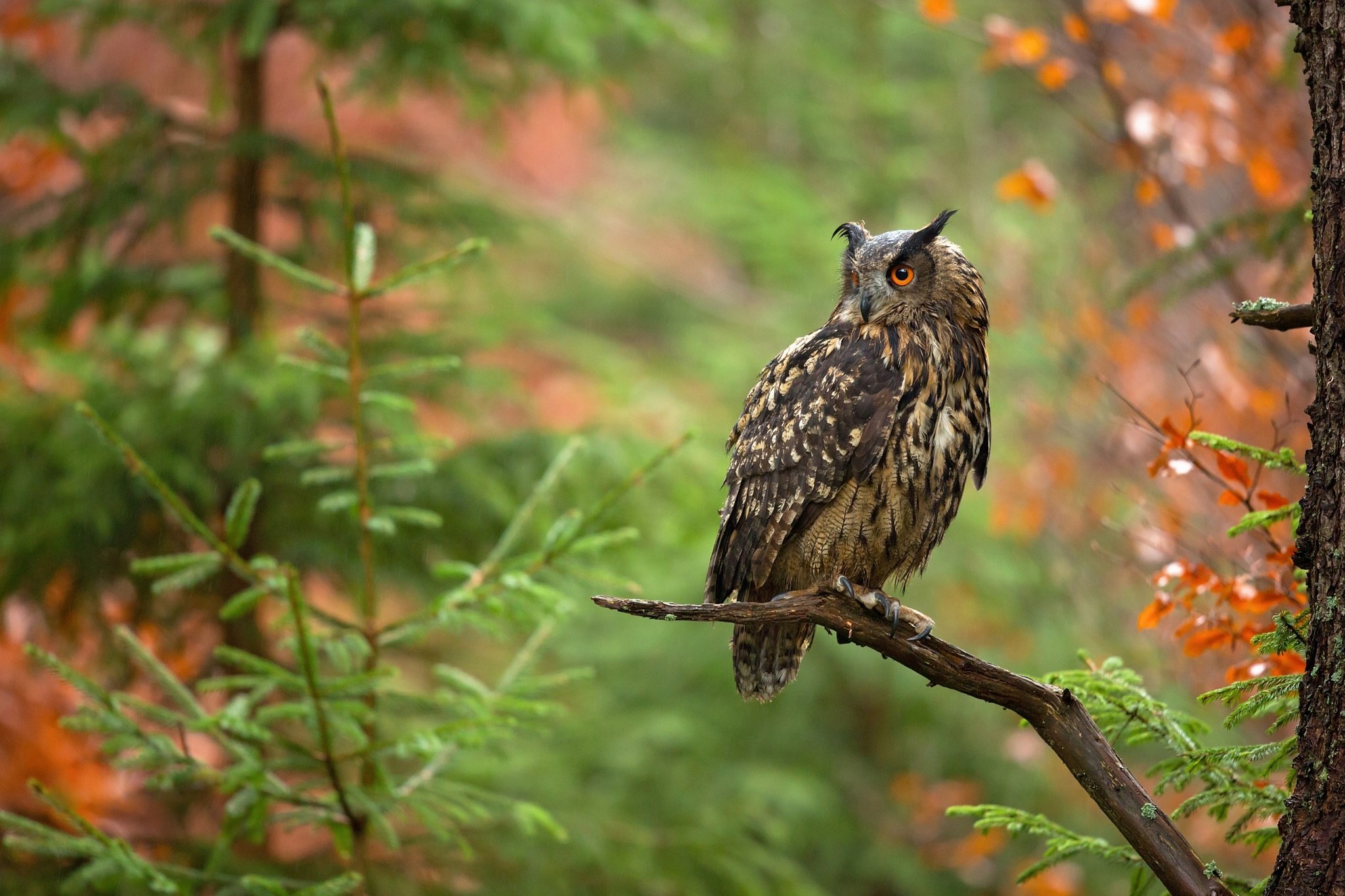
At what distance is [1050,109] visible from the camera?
12625 mm

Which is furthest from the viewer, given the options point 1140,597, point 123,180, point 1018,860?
point 1018,860

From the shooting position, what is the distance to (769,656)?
10.3 ft

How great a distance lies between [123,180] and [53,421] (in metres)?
1.05

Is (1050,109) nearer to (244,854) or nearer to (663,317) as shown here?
(663,317)

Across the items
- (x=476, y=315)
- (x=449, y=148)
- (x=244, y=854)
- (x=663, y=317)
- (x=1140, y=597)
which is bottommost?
(x=244, y=854)

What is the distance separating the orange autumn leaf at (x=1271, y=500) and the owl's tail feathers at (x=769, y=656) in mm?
1165

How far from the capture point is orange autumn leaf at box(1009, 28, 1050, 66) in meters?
4.69

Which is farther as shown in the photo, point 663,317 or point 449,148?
point 663,317

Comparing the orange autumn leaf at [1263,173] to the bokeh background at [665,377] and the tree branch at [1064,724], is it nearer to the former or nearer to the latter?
the bokeh background at [665,377]

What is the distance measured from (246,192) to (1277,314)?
410cm

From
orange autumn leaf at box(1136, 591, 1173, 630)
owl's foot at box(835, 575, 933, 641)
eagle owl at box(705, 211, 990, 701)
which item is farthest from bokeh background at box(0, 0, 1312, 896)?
owl's foot at box(835, 575, 933, 641)

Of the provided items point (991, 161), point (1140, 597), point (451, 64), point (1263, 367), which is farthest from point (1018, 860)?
point (451, 64)

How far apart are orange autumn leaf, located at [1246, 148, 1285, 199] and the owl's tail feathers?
2733mm

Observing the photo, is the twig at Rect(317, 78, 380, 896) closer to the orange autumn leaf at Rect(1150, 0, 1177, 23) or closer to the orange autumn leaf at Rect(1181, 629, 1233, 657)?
the orange autumn leaf at Rect(1181, 629, 1233, 657)
